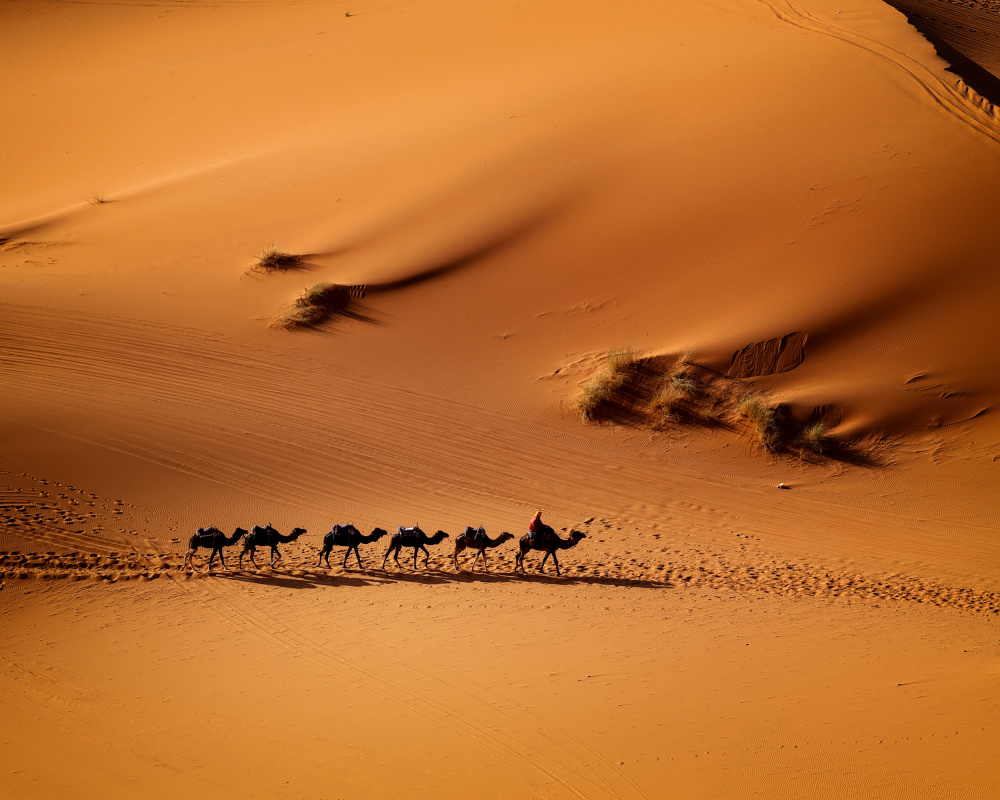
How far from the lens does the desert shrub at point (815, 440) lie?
14.9 metres

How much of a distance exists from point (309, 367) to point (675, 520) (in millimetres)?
7868

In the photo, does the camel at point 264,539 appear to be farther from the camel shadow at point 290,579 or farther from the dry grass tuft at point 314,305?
the dry grass tuft at point 314,305

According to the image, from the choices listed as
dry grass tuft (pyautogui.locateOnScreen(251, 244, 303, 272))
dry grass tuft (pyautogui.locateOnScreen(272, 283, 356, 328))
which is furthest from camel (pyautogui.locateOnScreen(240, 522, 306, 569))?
dry grass tuft (pyautogui.locateOnScreen(251, 244, 303, 272))

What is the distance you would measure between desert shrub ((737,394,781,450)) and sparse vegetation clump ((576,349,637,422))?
7.29 ft

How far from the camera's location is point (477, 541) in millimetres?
11773

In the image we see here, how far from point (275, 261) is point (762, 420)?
11249 mm

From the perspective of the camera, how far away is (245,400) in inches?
627

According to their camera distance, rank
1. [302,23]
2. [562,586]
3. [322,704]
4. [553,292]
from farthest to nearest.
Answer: [302,23], [553,292], [562,586], [322,704]

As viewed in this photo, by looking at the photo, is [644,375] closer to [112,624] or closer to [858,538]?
[858,538]

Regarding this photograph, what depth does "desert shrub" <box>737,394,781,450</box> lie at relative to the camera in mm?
14969

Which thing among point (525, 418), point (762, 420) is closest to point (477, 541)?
point (525, 418)

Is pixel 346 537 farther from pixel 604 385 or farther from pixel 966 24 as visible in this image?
pixel 966 24

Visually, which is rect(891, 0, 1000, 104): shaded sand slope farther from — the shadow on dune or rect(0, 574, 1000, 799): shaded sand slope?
rect(0, 574, 1000, 799): shaded sand slope

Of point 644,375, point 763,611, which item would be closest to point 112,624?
point 763,611
